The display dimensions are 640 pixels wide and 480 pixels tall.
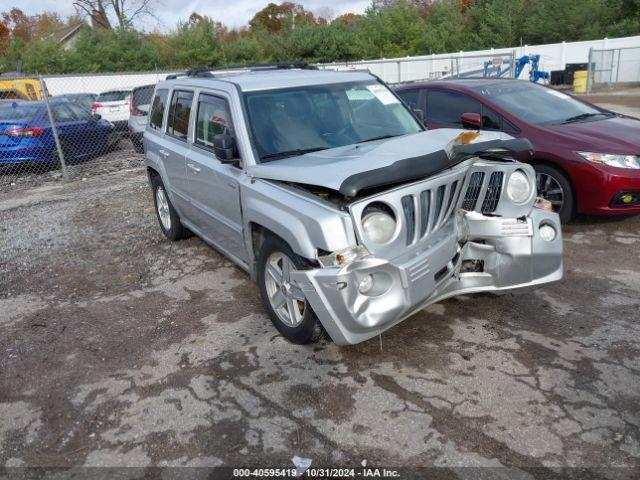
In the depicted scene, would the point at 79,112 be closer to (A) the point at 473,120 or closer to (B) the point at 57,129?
(B) the point at 57,129

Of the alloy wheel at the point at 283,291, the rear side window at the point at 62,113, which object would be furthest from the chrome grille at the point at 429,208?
the rear side window at the point at 62,113

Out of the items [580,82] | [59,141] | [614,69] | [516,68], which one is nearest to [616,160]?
[59,141]

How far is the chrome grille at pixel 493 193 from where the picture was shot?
3.59 m

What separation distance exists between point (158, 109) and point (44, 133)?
6528 mm

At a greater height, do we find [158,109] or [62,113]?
[158,109]

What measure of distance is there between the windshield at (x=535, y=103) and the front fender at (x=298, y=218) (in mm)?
3743

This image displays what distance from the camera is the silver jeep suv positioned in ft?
9.95

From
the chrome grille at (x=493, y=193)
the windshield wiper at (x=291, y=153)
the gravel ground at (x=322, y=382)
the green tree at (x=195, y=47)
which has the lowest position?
the gravel ground at (x=322, y=382)

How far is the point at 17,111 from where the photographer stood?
37.1 ft

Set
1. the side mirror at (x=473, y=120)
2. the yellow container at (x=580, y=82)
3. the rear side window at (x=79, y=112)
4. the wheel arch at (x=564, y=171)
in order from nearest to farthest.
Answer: the side mirror at (x=473, y=120) < the wheel arch at (x=564, y=171) < the rear side window at (x=79, y=112) < the yellow container at (x=580, y=82)

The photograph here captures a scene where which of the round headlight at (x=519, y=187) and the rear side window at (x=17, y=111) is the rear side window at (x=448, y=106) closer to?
the round headlight at (x=519, y=187)

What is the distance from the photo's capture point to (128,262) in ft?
19.3

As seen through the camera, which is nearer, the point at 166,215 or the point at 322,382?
the point at 322,382

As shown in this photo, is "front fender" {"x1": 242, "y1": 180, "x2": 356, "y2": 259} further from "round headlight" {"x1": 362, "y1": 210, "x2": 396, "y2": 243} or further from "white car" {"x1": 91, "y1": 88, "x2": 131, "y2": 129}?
"white car" {"x1": 91, "y1": 88, "x2": 131, "y2": 129}
